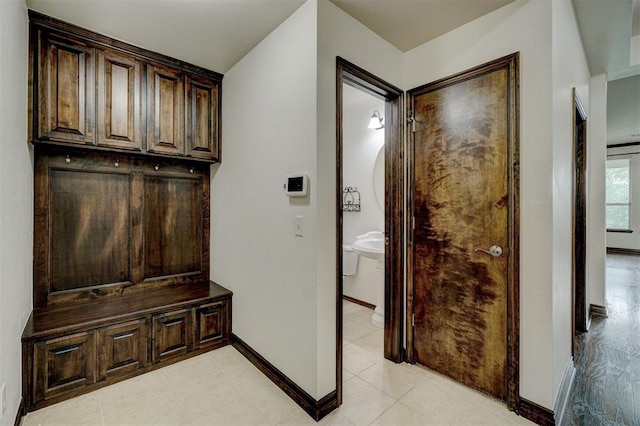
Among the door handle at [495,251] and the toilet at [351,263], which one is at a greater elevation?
the door handle at [495,251]

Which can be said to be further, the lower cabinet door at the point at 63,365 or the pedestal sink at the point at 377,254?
the pedestal sink at the point at 377,254

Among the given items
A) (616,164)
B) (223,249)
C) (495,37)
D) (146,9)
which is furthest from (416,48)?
(616,164)

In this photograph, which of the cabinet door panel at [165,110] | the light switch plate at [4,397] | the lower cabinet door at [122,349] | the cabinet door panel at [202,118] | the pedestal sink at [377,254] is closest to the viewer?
the light switch plate at [4,397]

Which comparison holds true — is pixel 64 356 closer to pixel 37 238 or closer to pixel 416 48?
pixel 37 238

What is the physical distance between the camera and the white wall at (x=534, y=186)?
1708 mm

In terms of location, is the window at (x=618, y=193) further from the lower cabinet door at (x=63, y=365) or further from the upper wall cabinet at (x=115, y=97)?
the lower cabinet door at (x=63, y=365)

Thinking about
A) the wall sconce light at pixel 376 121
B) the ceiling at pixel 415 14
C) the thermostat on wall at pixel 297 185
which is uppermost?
the ceiling at pixel 415 14

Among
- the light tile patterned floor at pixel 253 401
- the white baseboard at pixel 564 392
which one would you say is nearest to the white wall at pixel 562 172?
the white baseboard at pixel 564 392

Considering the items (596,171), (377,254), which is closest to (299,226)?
(377,254)

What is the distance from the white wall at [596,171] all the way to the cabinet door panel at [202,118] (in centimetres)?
390

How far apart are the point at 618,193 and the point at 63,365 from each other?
11441 millimetres

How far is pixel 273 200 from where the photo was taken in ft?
7.19

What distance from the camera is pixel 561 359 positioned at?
76.2 inches

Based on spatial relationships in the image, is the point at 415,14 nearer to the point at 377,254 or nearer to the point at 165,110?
the point at 377,254
